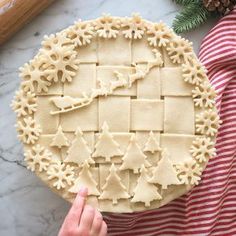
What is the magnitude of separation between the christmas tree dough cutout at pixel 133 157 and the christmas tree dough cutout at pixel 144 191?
1cm

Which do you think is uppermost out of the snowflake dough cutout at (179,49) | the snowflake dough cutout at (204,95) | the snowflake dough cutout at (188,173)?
the snowflake dough cutout at (179,49)

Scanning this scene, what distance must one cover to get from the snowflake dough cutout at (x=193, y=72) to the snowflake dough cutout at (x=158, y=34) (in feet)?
0.18

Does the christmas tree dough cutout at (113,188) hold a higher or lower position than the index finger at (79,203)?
higher

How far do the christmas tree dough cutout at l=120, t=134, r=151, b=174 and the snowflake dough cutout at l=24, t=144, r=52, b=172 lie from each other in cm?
13

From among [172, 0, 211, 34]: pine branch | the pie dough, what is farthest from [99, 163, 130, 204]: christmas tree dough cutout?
[172, 0, 211, 34]: pine branch

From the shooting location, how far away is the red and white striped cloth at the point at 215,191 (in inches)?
43.3

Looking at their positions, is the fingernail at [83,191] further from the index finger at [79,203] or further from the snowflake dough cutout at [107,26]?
the snowflake dough cutout at [107,26]

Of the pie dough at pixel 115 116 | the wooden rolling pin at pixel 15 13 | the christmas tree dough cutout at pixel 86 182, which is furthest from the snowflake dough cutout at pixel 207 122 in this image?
the wooden rolling pin at pixel 15 13

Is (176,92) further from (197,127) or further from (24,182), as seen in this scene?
(24,182)

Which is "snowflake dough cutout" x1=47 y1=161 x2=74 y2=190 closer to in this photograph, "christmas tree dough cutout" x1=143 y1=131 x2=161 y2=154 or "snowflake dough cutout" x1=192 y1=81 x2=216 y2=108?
"christmas tree dough cutout" x1=143 y1=131 x2=161 y2=154

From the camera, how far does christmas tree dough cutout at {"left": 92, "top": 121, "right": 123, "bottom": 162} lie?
3.20 ft

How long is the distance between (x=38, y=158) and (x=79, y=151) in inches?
2.9

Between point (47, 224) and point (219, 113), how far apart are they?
1.38ft

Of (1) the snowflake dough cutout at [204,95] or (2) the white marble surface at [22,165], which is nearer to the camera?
(1) the snowflake dough cutout at [204,95]
